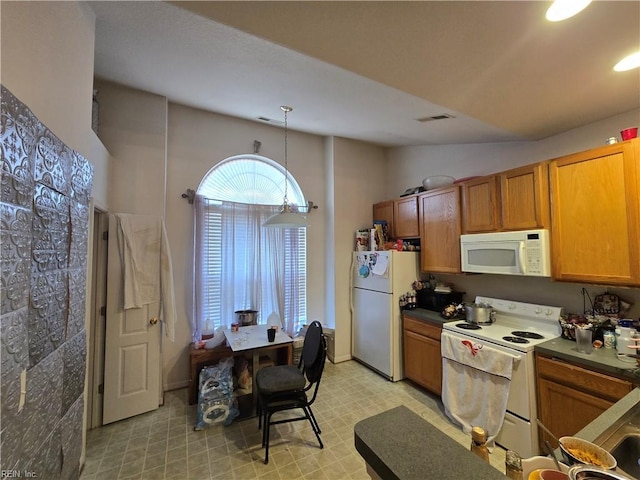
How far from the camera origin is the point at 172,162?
3.07m

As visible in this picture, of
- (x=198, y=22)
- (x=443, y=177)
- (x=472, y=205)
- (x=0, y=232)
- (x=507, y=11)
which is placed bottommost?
(x=0, y=232)

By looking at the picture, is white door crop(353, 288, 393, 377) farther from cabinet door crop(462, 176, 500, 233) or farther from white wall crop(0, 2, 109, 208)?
white wall crop(0, 2, 109, 208)

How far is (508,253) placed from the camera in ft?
7.76

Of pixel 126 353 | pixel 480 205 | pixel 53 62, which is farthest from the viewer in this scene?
pixel 480 205

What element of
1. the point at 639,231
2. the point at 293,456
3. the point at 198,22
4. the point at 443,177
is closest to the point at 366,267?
the point at 443,177

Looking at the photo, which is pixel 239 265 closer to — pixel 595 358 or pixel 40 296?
pixel 40 296

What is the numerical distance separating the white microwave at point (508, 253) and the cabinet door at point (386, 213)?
112 cm

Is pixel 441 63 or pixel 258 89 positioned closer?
pixel 441 63

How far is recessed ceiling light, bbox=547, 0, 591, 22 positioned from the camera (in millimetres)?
1160

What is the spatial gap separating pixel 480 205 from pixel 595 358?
1439 millimetres

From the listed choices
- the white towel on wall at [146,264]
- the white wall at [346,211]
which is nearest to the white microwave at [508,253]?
the white wall at [346,211]

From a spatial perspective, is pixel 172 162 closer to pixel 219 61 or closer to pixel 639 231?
pixel 219 61

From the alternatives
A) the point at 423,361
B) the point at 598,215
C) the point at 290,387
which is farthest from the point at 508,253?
the point at 290,387

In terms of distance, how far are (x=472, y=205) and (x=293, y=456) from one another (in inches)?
108
